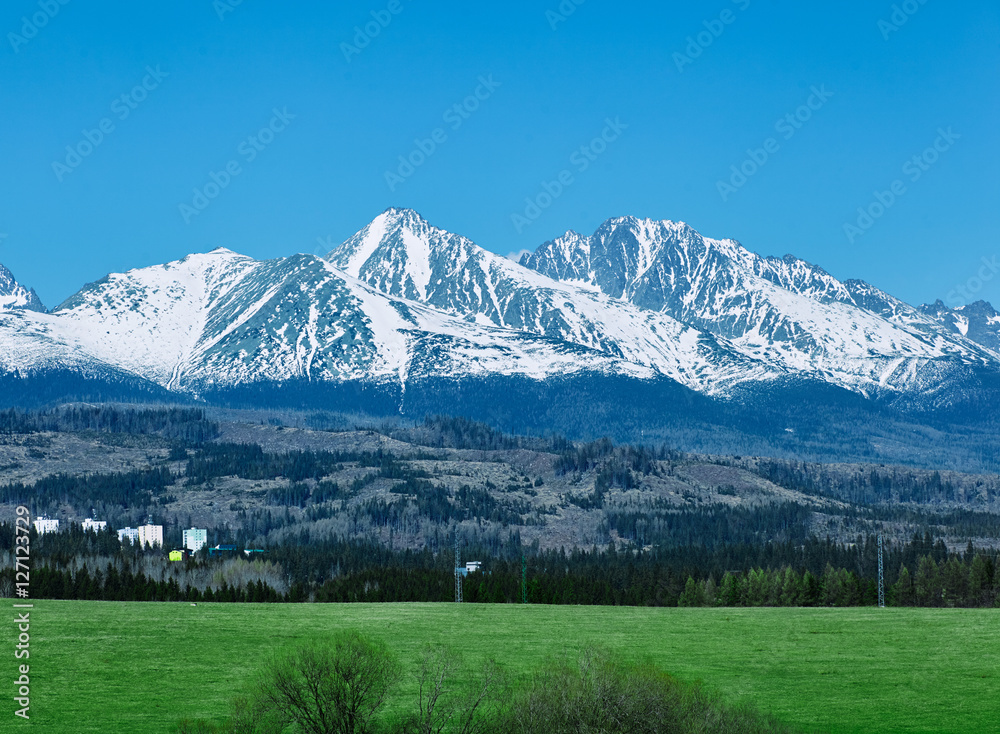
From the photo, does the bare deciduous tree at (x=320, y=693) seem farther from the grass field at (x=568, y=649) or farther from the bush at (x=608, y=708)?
the bush at (x=608, y=708)

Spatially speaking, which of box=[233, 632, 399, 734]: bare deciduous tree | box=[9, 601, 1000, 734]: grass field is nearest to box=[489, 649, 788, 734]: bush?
box=[233, 632, 399, 734]: bare deciduous tree

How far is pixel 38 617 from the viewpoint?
458 ft

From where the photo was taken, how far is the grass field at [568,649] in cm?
10500

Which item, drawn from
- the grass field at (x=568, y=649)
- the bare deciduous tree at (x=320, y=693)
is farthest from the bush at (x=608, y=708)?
the grass field at (x=568, y=649)

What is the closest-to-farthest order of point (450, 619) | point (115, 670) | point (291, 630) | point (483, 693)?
point (483, 693) → point (115, 670) → point (291, 630) → point (450, 619)

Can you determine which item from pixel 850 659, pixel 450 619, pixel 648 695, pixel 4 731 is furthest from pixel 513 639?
pixel 4 731

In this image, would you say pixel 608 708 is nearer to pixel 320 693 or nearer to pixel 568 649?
pixel 320 693

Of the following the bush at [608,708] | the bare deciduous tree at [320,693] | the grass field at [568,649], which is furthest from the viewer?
the grass field at [568,649]

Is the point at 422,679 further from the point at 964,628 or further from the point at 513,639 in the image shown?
Answer: the point at 964,628

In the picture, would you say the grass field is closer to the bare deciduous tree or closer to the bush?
the bare deciduous tree

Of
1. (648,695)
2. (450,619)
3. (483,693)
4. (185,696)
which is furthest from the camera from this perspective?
(450,619)

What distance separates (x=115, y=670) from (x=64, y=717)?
16779 mm

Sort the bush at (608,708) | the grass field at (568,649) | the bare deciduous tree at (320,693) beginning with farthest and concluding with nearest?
the grass field at (568,649)
the bare deciduous tree at (320,693)
the bush at (608,708)

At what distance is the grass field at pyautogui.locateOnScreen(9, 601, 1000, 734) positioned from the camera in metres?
105
